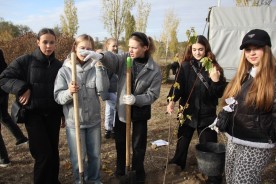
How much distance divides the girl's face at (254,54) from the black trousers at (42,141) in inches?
83.2

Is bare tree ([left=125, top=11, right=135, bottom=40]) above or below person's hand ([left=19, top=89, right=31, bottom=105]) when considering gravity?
above

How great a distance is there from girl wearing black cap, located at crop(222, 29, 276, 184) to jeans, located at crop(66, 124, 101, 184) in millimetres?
1469

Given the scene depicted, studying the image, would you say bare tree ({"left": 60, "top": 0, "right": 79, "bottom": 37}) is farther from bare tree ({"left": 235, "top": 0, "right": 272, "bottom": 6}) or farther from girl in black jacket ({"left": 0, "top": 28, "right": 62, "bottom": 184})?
girl in black jacket ({"left": 0, "top": 28, "right": 62, "bottom": 184})

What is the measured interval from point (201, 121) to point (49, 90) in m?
1.91

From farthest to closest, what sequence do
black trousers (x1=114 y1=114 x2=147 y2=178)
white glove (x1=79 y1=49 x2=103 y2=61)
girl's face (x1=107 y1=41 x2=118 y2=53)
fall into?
girl's face (x1=107 y1=41 x2=118 y2=53) → black trousers (x1=114 y1=114 x2=147 y2=178) → white glove (x1=79 y1=49 x2=103 y2=61)

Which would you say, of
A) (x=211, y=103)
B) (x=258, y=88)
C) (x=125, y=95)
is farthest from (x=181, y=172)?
(x=258, y=88)

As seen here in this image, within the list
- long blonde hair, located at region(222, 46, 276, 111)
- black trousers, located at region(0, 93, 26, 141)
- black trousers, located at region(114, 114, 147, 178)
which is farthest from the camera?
black trousers, located at region(0, 93, 26, 141)

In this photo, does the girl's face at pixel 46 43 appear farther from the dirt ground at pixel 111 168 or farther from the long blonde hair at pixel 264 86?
the long blonde hair at pixel 264 86

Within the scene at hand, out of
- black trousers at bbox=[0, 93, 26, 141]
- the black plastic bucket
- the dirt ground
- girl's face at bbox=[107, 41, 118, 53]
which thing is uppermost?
girl's face at bbox=[107, 41, 118, 53]

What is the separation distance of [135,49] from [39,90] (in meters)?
1.12

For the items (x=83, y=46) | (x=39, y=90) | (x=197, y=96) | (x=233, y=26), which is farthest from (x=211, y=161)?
(x=233, y=26)

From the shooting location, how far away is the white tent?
7.47 meters

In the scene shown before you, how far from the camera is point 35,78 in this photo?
113 inches

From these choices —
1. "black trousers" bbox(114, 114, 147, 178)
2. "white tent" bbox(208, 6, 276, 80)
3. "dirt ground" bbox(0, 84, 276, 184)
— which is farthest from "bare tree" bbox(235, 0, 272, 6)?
"black trousers" bbox(114, 114, 147, 178)
